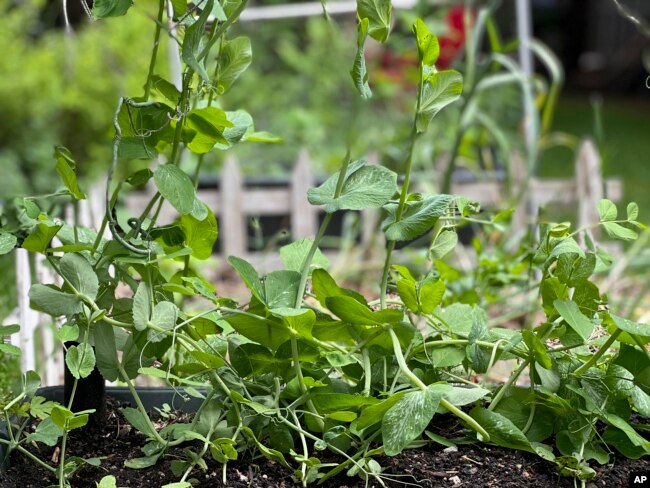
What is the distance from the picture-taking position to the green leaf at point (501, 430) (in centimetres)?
107

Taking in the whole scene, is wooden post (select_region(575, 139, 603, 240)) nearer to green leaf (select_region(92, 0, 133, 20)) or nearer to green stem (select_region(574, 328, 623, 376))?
green stem (select_region(574, 328, 623, 376))

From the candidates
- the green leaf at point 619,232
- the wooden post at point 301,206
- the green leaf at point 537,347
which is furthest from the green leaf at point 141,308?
the wooden post at point 301,206

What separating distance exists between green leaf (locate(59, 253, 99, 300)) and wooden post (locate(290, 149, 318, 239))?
249 cm

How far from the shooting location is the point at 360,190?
104 cm

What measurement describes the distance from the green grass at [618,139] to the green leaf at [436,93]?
3339 mm

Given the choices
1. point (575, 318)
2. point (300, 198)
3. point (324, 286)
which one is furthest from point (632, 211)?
point (300, 198)

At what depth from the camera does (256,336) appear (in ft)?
3.43

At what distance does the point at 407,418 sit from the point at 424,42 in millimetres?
423

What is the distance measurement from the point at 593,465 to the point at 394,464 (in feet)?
0.85

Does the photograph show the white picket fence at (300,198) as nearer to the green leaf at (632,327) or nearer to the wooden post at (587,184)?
the wooden post at (587,184)

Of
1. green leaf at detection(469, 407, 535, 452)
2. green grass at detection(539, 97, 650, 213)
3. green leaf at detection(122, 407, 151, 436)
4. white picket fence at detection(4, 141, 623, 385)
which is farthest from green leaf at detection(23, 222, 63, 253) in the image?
green grass at detection(539, 97, 650, 213)

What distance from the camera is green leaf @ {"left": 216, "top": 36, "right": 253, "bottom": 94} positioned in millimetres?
1102

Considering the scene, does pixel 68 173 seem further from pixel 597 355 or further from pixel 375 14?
pixel 597 355

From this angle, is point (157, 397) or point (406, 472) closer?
point (406, 472)
